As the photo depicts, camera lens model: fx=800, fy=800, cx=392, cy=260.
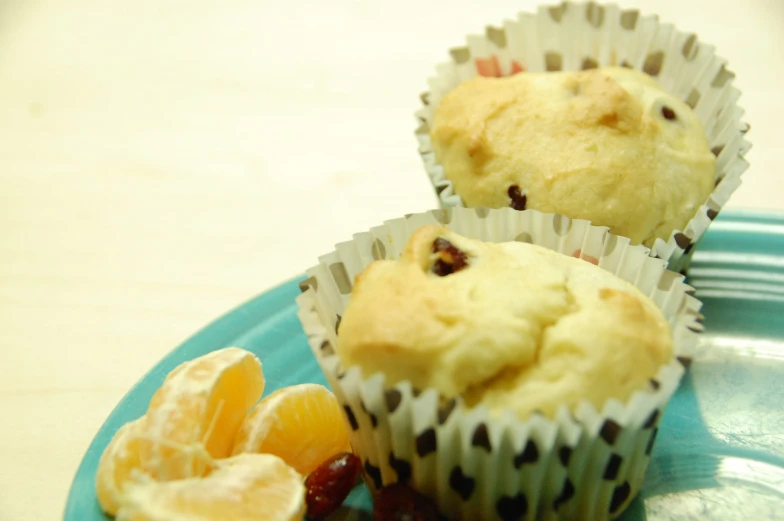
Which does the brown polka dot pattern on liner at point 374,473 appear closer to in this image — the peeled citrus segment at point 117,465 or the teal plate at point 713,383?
the teal plate at point 713,383

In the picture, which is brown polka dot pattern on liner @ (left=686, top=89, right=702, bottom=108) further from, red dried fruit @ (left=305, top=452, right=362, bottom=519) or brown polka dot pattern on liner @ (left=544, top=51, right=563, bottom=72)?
red dried fruit @ (left=305, top=452, right=362, bottom=519)

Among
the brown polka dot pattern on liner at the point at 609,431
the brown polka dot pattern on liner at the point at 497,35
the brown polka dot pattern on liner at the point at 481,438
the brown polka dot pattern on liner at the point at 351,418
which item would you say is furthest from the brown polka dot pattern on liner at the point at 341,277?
the brown polka dot pattern on liner at the point at 497,35

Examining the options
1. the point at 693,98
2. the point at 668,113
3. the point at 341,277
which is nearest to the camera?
the point at 341,277

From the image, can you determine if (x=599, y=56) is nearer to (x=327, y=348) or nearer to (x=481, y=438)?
(x=327, y=348)

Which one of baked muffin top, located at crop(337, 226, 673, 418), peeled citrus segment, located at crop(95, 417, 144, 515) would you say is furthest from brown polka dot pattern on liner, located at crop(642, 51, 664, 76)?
peeled citrus segment, located at crop(95, 417, 144, 515)

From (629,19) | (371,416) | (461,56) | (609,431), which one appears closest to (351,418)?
(371,416)

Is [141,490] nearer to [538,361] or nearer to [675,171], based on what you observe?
[538,361]

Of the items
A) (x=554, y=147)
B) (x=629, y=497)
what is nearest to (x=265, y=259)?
(x=554, y=147)
